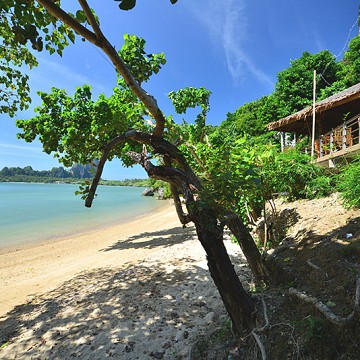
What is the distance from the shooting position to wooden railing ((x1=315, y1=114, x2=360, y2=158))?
32.4 feet

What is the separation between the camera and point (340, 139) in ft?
35.1

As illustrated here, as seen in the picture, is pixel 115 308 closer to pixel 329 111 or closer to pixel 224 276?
pixel 224 276

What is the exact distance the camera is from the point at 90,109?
28.3 feet

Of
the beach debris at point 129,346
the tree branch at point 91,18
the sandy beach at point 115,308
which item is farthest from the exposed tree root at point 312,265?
the tree branch at point 91,18

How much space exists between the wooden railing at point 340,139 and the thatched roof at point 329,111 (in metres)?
0.90

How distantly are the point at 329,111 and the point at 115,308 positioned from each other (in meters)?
13.6

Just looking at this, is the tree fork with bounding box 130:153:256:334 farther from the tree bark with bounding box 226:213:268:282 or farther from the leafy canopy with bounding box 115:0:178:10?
the leafy canopy with bounding box 115:0:178:10

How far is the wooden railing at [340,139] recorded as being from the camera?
9.88 metres

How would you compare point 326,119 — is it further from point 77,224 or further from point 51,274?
point 77,224

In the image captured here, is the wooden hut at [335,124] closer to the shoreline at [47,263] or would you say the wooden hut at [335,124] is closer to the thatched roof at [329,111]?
the thatched roof at [329,111]

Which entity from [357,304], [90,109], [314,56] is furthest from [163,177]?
[314,56]

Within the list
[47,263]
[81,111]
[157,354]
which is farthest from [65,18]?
[47,263]

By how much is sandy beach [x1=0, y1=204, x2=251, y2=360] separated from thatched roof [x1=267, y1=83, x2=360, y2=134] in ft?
24.7

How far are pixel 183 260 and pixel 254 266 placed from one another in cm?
369
